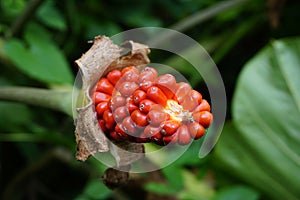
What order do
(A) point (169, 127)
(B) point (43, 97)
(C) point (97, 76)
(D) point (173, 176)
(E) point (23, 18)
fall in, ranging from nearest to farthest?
(A) point (169, 127), (C) point (97, 76), (B) point (43, 97), (D) point (173, 176), (E) point (23, 18)

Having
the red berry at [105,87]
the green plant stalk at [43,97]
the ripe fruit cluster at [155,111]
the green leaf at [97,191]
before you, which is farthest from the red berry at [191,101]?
the green leaf at [97,191]

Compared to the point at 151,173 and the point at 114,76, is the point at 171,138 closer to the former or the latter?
the point at 114,76

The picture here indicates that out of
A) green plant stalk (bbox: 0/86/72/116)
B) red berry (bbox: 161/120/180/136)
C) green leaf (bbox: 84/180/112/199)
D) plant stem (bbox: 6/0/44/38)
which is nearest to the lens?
red berry (bbox: 161/120/180/136)

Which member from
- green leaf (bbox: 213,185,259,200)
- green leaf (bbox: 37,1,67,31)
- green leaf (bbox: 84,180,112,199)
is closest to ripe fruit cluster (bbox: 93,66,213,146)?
green leaf (bbox: 84,180,112,199)

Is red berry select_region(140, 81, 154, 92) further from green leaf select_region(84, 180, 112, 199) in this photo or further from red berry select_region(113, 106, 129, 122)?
green leaf select_region(84, 180, 112, 199)

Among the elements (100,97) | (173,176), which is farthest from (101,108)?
(173,176)
